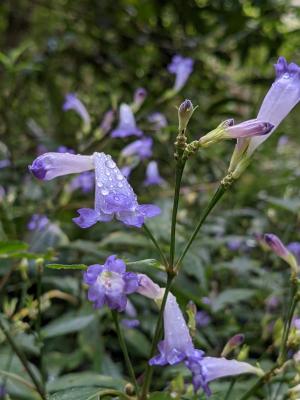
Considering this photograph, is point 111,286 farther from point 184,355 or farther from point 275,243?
point 275,243

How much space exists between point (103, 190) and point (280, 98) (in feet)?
1.15

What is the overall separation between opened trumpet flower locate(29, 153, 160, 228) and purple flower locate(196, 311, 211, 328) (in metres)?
1.12

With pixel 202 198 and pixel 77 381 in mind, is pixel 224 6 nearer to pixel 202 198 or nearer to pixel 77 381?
pixel 202 198

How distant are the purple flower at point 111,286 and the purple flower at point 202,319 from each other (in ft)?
3.82

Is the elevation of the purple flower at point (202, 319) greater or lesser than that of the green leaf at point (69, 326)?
lesser

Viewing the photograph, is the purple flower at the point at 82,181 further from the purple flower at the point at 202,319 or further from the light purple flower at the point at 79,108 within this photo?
the purple flower at the point at 202,319

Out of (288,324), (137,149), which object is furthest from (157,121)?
(288,324)

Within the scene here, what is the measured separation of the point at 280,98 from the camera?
979mm

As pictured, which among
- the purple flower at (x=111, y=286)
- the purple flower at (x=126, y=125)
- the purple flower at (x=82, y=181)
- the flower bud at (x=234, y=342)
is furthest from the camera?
the purple flower at (x=82, y=181)

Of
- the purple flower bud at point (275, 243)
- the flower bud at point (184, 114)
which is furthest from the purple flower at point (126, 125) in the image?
the flower bud at point (184, 114)

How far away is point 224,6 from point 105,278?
279 centimetres

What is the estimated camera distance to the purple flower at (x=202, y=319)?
6.57ft

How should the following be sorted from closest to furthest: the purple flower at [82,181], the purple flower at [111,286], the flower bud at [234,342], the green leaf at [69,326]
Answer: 1. the purple flower at [111,286]
2. the flower bud at [234,342]
3. the green leaf at [69,326]
4. the purple flower at [82,181]

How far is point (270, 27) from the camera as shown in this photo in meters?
3.37
